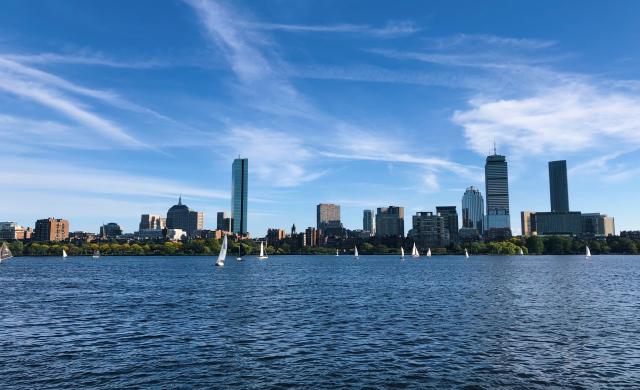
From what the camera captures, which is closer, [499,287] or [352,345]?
[352,345]

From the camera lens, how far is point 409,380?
34.2 m

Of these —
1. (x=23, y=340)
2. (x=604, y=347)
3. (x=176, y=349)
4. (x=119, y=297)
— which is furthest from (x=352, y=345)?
(x=119, y=297)

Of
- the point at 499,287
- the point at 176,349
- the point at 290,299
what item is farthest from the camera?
the point at 499,287

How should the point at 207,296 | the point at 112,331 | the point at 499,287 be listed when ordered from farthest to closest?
the point at 499,287 → the point at 207,296 → the point at 112,331

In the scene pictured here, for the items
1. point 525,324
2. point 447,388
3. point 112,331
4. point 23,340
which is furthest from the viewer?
point 525,324

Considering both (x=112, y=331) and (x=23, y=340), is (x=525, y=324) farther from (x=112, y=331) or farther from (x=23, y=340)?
(x=23, y=340)

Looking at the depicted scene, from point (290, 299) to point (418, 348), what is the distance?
39.8 metres

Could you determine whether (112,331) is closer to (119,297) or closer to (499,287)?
(119,297)

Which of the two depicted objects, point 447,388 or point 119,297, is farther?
point 119,297

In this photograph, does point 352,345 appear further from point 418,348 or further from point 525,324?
point 525,324

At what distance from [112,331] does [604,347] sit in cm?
4536

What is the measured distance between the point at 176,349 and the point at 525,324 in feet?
118

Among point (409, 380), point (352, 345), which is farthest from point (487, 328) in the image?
point (409, 380)

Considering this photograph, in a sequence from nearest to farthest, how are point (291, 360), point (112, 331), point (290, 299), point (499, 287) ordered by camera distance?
1. point (291, 360)
2. point (112, 331)
3. point (290, 299)
4. point (499, 287)
